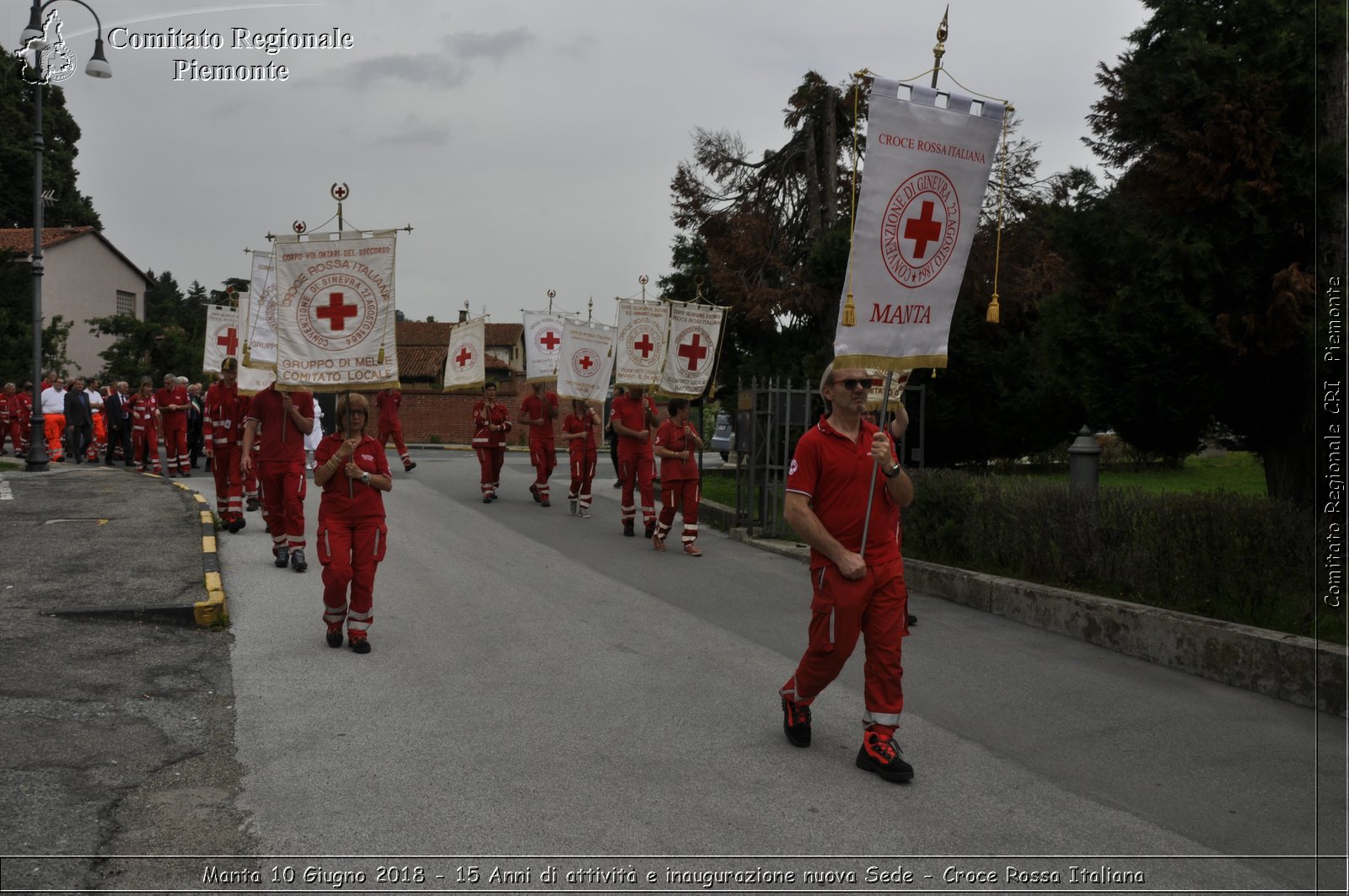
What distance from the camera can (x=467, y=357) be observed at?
19.2 m

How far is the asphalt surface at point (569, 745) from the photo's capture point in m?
4.52

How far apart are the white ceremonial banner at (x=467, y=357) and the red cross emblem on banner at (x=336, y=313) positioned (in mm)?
9826

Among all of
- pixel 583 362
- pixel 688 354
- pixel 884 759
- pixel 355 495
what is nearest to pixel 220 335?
pixel 583 362

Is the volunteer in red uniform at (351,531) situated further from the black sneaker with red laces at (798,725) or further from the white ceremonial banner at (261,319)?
the white ceremonial banner at (261,319)

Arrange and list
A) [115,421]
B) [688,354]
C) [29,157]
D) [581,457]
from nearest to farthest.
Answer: [688,354] < [581,457] < [115,421] < [29,157]

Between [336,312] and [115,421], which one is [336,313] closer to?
[336,312]

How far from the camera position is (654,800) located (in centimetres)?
496

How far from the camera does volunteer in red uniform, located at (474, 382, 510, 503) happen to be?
747 inches

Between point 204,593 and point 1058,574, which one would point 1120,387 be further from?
point 204,593

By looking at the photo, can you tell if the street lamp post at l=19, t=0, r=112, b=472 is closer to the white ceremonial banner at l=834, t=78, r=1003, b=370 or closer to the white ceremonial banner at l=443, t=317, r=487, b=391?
the white ceremonial banner at l=443, t=317, r=487, b=391

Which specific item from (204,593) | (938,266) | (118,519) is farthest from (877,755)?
(118,519)

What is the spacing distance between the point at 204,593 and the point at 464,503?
9.44 metres

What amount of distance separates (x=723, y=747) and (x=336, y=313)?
4.84 meters

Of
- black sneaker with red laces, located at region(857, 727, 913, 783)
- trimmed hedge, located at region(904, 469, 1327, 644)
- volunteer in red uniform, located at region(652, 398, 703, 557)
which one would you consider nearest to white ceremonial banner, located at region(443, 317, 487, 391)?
volunteer in red uniform, located at region(652, 398, 703, 557)
